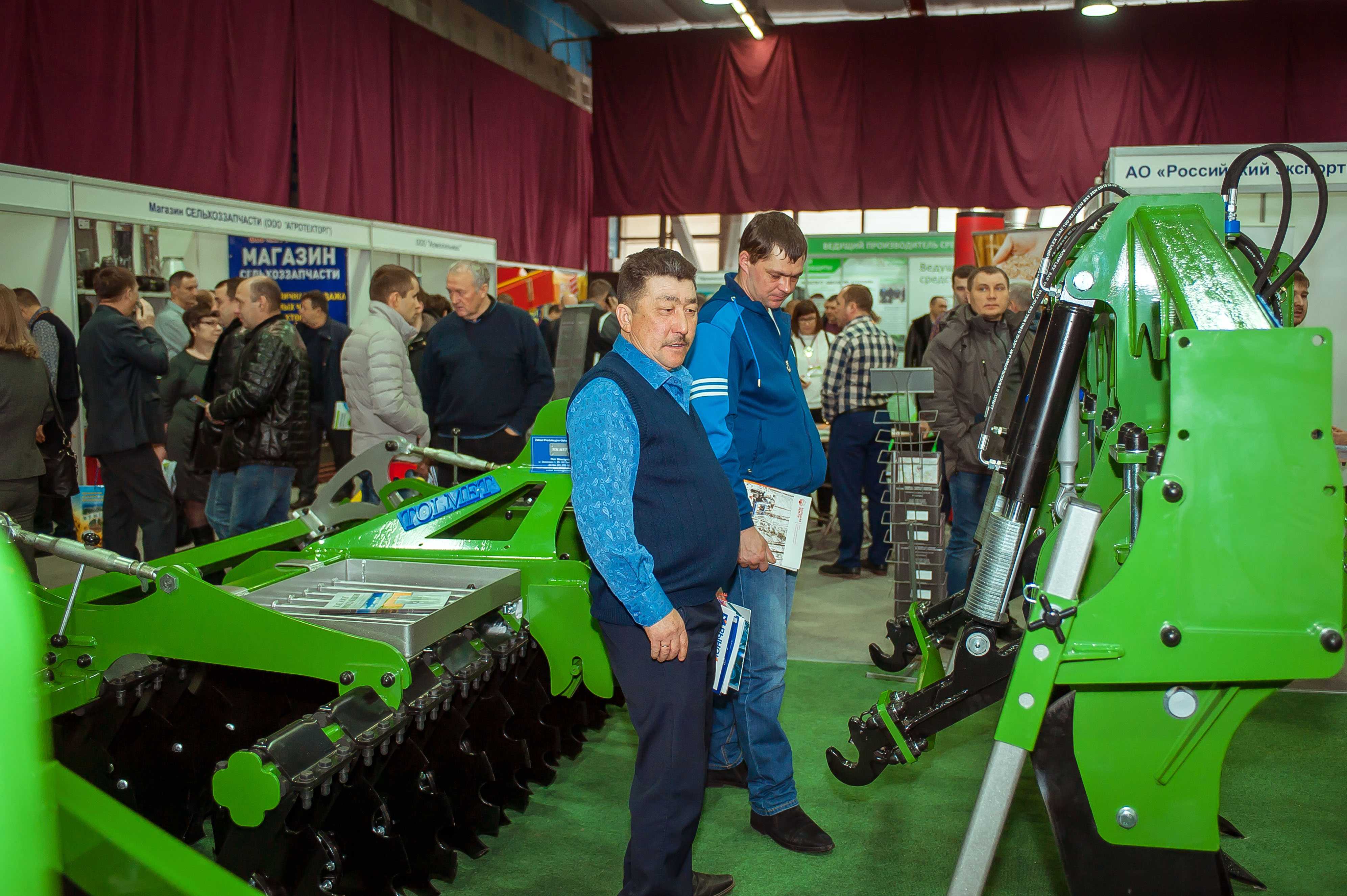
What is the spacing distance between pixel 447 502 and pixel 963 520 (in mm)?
2381

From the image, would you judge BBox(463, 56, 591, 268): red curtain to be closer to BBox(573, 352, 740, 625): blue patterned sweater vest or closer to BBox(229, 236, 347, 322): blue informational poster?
BBox(229, 236, 347, 322): blue informational poster

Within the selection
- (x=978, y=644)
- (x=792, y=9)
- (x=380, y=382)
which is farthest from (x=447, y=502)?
(x=792, y=9)

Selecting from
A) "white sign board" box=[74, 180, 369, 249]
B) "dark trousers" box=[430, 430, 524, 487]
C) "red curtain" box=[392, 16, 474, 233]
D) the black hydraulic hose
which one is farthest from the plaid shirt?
"red curtain" box=[392, 16, 474, 233]

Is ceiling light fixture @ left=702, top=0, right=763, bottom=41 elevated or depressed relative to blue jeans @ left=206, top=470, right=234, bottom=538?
elevated

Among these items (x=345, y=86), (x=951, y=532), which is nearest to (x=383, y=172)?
(x=345, y=86)

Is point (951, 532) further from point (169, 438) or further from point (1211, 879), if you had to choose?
point (169, 438)

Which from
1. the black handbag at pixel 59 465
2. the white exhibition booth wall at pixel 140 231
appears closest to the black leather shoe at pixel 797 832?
the black handbag at pixel 59 465

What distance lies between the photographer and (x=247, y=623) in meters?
2.43

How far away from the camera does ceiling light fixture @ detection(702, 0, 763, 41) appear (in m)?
13.1

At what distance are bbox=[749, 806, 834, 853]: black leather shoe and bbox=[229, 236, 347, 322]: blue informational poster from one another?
21.8 feet

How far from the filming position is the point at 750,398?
270 cm

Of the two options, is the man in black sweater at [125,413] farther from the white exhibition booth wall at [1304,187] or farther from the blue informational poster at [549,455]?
the white exhibition booth wall at [1304,187]

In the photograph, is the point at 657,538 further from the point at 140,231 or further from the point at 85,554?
the point at 140,231

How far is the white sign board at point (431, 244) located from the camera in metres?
9.13
